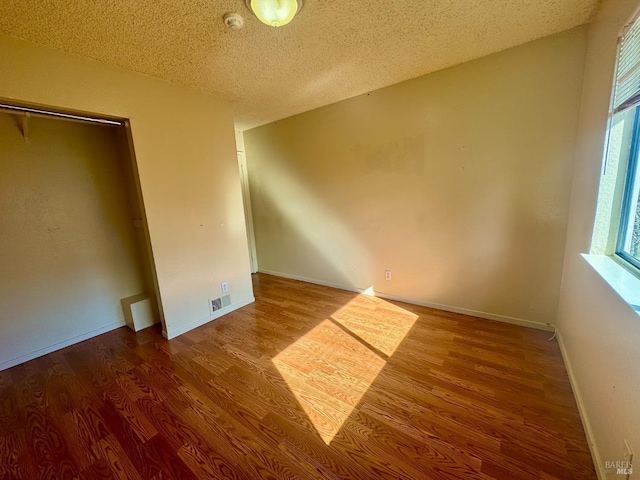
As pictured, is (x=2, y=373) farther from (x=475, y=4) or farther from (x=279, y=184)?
(x=475, y=4)

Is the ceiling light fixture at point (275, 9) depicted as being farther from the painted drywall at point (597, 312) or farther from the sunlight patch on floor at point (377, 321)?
the sunlight patch on floor at point (377, 321)

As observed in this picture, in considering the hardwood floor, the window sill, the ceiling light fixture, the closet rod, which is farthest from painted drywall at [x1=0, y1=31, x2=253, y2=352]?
the window sill

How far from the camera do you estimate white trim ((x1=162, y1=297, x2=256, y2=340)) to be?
2.38 m

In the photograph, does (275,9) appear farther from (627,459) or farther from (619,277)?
(627,459)

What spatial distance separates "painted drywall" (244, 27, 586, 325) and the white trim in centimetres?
118

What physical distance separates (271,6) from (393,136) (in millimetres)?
1659

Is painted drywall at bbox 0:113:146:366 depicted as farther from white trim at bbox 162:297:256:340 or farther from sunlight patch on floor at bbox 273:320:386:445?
sunlight patch on floor at bbox 273:320:386:445

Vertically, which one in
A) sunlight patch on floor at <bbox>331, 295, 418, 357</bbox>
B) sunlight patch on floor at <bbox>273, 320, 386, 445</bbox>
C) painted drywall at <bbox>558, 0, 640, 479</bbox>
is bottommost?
sunlight patch on floor at <bbox>273, 320, 386, 445</bbox>

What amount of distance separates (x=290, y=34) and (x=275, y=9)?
337mm

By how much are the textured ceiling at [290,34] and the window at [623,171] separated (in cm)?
67

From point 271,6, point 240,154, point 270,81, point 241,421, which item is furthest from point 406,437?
point 240,154

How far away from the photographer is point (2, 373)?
77.7 inches

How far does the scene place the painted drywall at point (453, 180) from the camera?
1.97 meters

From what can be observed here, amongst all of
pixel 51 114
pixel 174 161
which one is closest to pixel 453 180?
pixel 174 161
